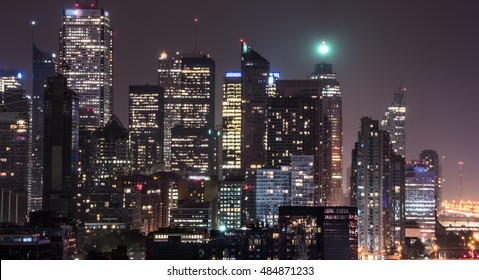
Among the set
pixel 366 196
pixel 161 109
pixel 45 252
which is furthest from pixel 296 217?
pixel 161 109

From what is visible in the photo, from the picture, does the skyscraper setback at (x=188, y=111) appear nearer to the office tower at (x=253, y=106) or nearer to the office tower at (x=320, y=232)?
the office tower at (x=253, y=106)

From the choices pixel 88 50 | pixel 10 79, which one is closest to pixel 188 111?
pixel 88 50

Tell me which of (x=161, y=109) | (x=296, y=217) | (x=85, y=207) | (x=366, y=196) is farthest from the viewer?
(x=161, y=109)

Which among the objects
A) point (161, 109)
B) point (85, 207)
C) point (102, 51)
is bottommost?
point (85, 207)

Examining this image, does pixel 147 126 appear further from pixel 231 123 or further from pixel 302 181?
pixel 302 181

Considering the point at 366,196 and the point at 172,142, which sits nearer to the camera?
the point at 366,196

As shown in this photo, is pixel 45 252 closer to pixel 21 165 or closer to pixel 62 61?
pixel 21 165

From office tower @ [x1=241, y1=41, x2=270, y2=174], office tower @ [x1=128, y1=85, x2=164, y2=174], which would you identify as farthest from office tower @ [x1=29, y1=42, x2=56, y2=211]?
office tower @ [x1=241, y1=41, x2=270, y2=174]
